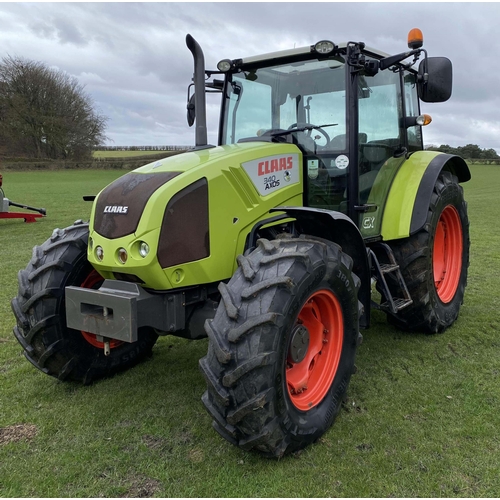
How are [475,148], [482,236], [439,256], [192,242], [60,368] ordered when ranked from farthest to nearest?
[475,148]
[482,236]
[439,256]
[60,368]
[192,242]

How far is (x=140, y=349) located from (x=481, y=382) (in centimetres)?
262

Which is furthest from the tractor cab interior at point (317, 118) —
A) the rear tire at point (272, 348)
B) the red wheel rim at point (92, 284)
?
the red wheel rim at point (92, 284)

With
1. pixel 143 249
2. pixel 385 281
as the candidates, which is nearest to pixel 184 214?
pixel 143 249

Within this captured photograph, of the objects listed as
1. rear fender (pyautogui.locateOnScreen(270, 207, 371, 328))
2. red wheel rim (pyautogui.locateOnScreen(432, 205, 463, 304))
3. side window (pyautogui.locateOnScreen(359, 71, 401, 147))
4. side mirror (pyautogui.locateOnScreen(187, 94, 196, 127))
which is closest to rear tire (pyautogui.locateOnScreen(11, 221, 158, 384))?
side mirror (pyautogui.locateOnScreen(187, 94, 196, 127))

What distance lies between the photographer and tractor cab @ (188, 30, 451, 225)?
362 centimetres

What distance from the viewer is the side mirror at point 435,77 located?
12.1 ft

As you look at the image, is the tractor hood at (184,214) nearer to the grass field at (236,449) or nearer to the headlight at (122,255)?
the headlight at (122,255)

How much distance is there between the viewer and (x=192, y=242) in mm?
2920

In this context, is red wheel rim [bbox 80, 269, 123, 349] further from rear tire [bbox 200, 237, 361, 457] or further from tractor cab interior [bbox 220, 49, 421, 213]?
tractor cab interior [bbox 220, 49, 421, 213]

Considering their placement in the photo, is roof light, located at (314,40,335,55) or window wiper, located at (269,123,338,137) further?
window wiper, located at (269,123,338,137)

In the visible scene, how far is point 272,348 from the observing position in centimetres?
248

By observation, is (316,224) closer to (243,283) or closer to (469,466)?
(243,283)

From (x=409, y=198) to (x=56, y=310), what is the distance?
2976 millimetres

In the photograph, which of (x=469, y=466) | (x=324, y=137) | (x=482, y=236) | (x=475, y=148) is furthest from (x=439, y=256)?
(x=475, y=148)
